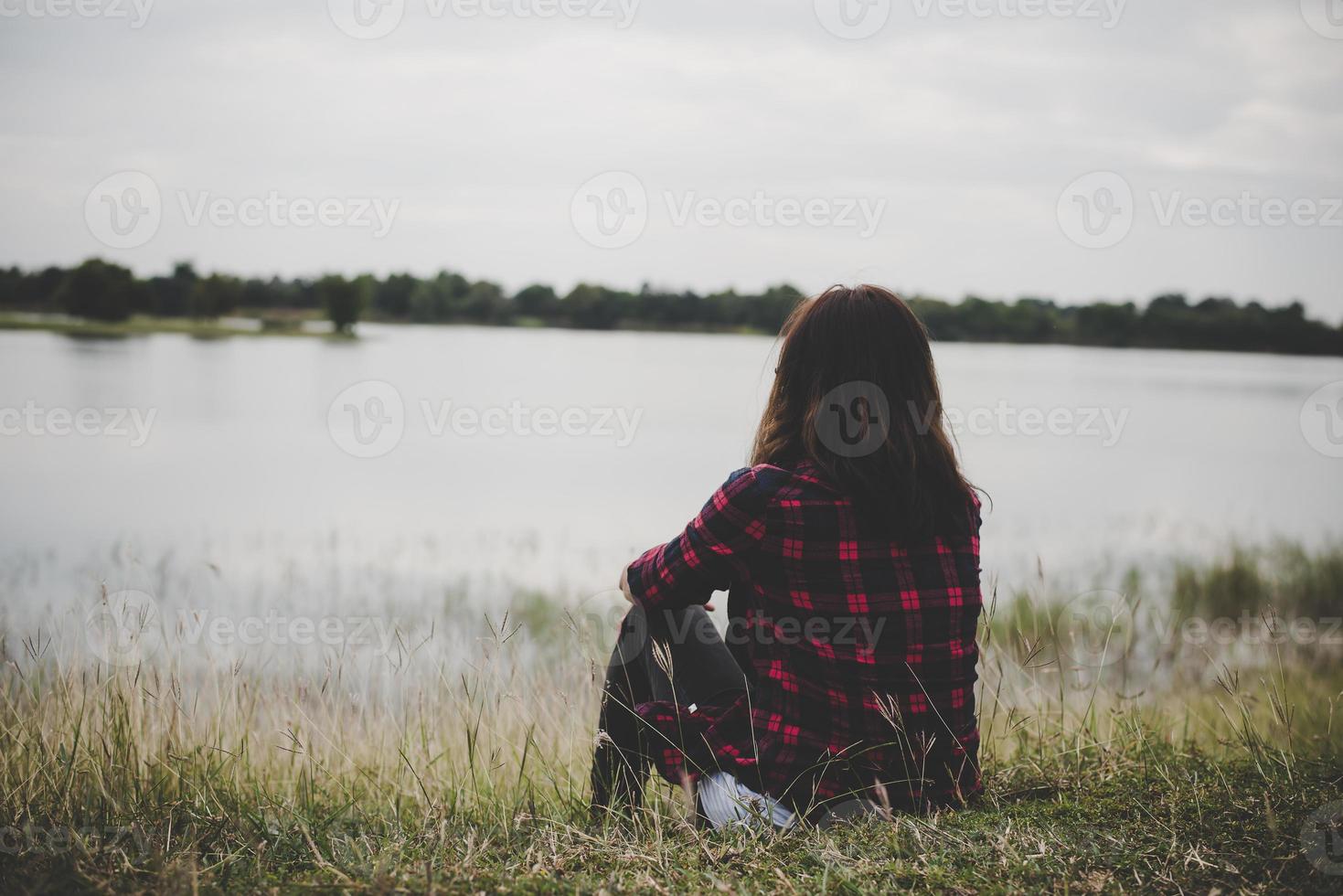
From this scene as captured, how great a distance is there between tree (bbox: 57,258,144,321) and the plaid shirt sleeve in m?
28.0

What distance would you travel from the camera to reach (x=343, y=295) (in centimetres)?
3894

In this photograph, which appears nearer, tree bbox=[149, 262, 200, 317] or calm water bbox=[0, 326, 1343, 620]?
calm water bbox=[0, 326, 1343, 620]

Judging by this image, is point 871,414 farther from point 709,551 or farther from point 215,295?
point 215,295

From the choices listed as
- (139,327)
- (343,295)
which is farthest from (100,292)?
(343,295)

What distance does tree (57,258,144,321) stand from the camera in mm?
25047

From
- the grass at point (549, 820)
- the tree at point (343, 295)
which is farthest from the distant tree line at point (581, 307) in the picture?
→ the grass at point (549, 820)

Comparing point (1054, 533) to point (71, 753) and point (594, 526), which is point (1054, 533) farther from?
point (71, 753)

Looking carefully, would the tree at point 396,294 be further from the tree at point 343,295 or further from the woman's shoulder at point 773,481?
the woman's shoulder at point 773,481

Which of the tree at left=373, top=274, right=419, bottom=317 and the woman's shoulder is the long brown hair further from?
the tree at left=373, top=274, right=419, bottom=317

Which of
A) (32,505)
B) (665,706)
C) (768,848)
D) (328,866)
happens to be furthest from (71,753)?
(32,505)

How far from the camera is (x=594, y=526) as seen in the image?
10.7 m

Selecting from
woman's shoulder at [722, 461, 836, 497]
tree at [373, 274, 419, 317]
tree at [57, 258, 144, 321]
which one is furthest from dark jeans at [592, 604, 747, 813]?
tree at [373, 274, 419, 317]

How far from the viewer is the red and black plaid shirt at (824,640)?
2.07 m

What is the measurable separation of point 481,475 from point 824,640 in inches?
531
